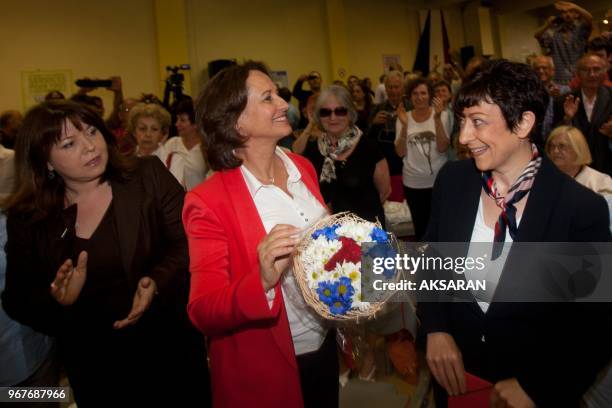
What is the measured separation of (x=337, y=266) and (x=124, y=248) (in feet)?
3.26

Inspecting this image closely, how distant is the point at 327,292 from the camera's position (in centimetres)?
110

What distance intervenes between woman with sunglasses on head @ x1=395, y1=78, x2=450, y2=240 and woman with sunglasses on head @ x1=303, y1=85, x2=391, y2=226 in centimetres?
91

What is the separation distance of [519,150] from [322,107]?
1.98m

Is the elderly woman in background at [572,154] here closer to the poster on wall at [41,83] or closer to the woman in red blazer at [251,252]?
the woman in red blazer at [251,252]

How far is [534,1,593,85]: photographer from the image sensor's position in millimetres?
4707

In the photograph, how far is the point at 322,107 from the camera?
10.5ft

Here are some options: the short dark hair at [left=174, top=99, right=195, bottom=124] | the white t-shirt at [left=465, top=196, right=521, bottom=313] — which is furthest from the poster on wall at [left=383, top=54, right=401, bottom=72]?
the white t-shirt at [left=465, top=196, right=521, bottom=313]

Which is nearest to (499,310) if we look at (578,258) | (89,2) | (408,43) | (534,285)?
(534,285)

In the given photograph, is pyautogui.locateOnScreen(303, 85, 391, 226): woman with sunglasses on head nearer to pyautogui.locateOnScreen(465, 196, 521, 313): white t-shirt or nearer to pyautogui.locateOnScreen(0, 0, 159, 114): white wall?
pyautogui.locateOnScreen(465, 196, 521, 313): white t-shirt

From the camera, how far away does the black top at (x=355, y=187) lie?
300 cm

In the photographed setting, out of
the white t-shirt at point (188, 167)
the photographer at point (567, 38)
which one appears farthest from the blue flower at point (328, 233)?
the photographer at point (567, 38)

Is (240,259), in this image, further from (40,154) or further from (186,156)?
(186,156)

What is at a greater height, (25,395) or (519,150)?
(519,150)

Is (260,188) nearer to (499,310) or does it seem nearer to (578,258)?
(499,310)
